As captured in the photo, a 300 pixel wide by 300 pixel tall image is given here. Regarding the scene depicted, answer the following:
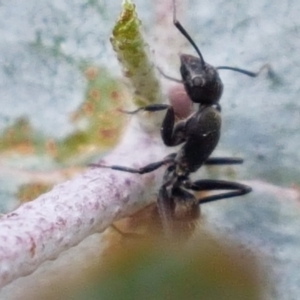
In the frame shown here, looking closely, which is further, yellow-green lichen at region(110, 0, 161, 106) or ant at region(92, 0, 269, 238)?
ant at region(92, 0, 269, 238)

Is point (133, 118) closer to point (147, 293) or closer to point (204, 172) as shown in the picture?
point (204, 172)

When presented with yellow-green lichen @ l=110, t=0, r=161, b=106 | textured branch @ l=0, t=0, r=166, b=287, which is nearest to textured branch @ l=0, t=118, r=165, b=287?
textured branch @ l=0, t=0, r=166, b=287

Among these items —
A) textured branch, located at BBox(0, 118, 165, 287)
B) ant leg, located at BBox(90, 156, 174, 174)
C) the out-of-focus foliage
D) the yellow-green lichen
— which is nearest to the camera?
the out-of-focus foliage

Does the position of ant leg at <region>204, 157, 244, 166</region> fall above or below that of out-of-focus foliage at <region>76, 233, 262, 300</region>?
above

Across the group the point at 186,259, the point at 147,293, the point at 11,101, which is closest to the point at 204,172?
the point at 11,101

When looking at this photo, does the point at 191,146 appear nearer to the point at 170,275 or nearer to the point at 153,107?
the point at 153,107

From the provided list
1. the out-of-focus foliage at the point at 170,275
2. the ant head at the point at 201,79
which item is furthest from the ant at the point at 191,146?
the out-of-focus foliage at the point at 170,275

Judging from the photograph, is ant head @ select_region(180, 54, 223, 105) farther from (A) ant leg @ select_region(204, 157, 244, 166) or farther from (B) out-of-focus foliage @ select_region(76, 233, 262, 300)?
(B) out-of-focus foliage @ select_region(76, 233, 262, 300)
